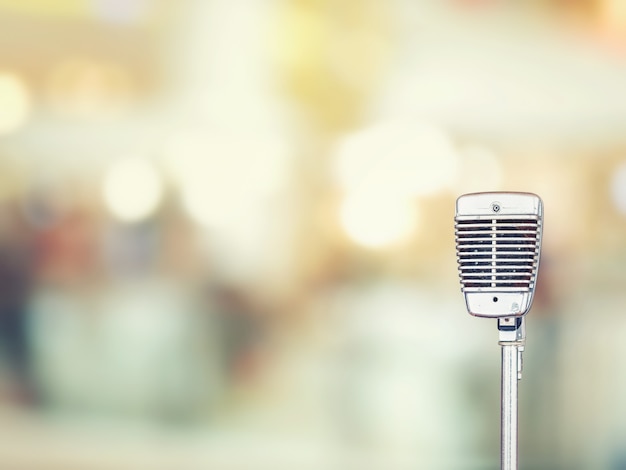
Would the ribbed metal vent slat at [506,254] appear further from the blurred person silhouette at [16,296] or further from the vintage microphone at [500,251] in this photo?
the blurred person silhouette at [16,296]

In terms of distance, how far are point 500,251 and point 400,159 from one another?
182 cm

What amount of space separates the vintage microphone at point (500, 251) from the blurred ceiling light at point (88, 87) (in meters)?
2.23

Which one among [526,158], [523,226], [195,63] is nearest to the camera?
[523,226]

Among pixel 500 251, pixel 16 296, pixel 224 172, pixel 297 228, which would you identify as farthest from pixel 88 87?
pixel 500 251

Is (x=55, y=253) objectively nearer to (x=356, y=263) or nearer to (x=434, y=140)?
(x=356, y=263)

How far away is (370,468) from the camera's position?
3.72 metres

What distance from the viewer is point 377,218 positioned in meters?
3.70

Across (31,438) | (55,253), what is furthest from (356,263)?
(31,438)

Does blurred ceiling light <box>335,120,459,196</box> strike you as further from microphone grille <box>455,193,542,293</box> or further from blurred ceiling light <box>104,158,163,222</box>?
microphone grille <box>455,193,542,293</box>

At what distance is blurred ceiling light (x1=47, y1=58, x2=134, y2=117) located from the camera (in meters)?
3.89

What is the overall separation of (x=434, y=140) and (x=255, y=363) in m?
1.02

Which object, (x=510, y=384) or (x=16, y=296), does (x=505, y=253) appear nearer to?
(x=510, y=384)

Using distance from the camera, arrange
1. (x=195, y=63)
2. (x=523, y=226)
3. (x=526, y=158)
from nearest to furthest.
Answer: (x=523, y=226)
(x=526, y=158)
(x=195, y=63)

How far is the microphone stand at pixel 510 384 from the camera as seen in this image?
1.96 metres
